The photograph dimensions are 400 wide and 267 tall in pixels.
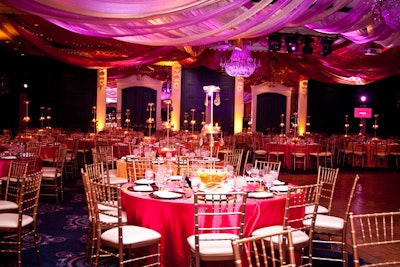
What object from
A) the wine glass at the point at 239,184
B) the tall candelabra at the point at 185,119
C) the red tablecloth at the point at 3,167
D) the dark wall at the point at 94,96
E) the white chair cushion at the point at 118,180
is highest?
the dark wall at the point at 94,96

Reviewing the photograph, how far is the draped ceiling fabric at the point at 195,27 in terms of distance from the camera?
625cm

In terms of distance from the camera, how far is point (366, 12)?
7.68 metres

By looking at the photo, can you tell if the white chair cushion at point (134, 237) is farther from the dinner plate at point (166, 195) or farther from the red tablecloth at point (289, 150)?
the red tablecloth at point (289, 150)

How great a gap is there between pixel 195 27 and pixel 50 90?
10.4 m

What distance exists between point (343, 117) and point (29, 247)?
16.8m

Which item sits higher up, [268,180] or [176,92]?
[176,92]

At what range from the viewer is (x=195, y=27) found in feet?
25.2

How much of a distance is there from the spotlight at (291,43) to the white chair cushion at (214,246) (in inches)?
350

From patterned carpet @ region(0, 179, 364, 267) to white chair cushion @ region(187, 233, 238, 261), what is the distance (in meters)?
1.22

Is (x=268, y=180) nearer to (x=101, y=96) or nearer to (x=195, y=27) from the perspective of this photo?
(x=195, y=27)

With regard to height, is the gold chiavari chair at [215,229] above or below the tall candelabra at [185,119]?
below

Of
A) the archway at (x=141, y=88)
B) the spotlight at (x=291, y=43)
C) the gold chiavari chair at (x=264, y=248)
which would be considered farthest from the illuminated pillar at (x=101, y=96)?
the gold chiavari chair at (x=264, y=248)

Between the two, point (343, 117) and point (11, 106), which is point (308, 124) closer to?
point (343, 117)

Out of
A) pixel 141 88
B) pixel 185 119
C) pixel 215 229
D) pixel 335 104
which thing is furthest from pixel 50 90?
pixel 215 229
